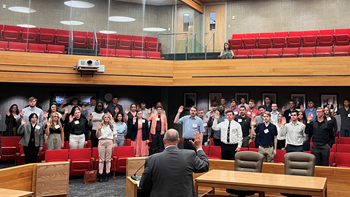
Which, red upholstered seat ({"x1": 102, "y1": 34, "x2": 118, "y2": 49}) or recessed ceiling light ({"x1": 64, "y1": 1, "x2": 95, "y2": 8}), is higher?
recessed ceiling light ({"x1": 64, "y1": 1, "x2": 95, "y2": 8})

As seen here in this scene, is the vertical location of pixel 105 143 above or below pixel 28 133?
below

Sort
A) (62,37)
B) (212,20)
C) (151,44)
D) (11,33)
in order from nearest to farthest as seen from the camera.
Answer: (11,33), (62,37), (151,44), (212,20)

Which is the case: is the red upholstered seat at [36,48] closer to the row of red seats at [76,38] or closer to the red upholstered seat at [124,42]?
the row of red seats at [76,38]

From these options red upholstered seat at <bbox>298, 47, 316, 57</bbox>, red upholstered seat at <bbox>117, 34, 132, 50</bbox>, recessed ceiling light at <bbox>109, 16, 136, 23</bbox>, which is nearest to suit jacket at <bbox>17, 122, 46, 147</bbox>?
red upholstered seat at <bbox>117, 34, 132, 50</bbox>

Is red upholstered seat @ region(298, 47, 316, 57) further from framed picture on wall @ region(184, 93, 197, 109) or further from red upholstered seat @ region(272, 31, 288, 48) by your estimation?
framed picture on wall @ region(184, 93, 197, 109)

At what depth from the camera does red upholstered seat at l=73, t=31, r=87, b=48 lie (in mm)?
9258

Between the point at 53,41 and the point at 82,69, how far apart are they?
120cm

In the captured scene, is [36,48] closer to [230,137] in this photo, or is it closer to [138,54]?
[138,54]

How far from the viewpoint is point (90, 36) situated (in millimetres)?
9406

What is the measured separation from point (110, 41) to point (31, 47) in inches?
86.9

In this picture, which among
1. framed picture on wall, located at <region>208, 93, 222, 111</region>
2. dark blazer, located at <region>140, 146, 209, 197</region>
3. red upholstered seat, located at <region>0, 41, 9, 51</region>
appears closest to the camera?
dark blazer, located at <region>140, 146, 209, 197</region>

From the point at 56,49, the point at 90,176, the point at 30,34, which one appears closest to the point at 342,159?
the point at 90,176

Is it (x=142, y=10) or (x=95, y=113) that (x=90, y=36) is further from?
(x=95, y=113)

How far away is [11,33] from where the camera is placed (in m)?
8.53
